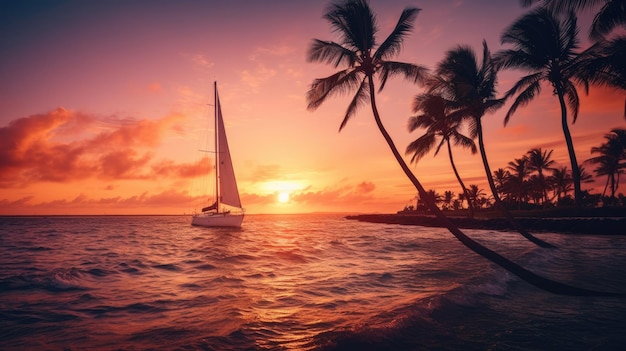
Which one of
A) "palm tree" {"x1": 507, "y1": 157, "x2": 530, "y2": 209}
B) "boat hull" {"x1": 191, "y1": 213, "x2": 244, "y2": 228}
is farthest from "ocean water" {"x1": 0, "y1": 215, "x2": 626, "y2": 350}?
"palm tree" {"x1": 507, "y1": 157, "x2": 530, "y2": 209}

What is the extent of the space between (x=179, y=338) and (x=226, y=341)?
97 cm

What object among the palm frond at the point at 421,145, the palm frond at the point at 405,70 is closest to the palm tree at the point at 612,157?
the palm frond at the point at 421,145

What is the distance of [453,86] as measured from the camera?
21.3 m

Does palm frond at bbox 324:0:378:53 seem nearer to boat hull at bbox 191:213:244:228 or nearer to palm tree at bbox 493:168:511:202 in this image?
boat hull at bbox 191:213:244:228

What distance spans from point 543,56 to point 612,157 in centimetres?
4218

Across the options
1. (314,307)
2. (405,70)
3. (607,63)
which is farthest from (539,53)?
(314,307)

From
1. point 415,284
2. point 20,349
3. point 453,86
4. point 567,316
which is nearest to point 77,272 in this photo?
point 20,349

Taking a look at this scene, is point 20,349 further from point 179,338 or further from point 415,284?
point 415,284

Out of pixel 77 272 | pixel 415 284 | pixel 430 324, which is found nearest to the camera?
pixel 430 324

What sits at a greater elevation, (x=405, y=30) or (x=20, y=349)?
(x=405, y=30)

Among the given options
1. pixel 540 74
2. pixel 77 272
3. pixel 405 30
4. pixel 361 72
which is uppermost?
pixel 540 74

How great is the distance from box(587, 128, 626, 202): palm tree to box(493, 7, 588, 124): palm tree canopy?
34799mm

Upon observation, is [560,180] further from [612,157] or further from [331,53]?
[331,53]

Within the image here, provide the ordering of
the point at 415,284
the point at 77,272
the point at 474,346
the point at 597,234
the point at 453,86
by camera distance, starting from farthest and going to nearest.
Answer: the point at 597,234
the point at 453,86
the point at 77,272
the point at 415,284
the point at 474,346
